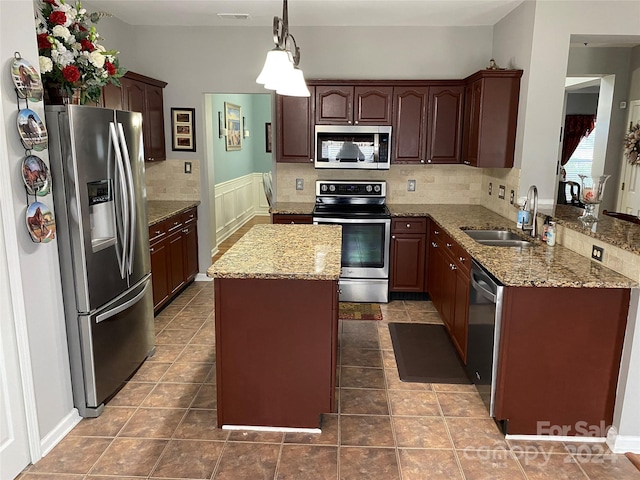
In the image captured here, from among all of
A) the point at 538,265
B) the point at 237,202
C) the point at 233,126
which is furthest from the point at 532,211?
the point at 237,202

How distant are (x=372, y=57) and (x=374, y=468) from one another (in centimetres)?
404

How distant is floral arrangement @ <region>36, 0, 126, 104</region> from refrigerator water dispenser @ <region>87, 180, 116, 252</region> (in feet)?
1.73

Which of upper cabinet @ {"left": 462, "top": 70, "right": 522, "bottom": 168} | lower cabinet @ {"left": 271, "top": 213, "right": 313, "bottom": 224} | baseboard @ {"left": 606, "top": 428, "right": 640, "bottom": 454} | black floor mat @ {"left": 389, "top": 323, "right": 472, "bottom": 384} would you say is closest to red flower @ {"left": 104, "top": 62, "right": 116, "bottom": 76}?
lower cabinet @ {"left": 271, "top": 213, "right": 313, "bottom": 224}

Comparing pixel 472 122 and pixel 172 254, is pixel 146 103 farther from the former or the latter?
pixel 472 122

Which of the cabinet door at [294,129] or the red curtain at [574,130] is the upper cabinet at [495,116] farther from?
the red curtain at [574,130]

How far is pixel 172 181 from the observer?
212 inches

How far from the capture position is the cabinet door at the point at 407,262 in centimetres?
473

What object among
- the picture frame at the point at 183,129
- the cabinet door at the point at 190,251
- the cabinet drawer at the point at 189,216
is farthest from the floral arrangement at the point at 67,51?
the picture frame at the point at 183,129

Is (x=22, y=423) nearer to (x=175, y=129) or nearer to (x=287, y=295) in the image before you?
(x=287, y=295)

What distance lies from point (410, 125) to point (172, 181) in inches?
107

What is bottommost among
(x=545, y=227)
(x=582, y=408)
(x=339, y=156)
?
(x=582, y=408)

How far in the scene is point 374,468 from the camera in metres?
2.35

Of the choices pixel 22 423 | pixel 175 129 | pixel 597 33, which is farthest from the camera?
pixel 175 129

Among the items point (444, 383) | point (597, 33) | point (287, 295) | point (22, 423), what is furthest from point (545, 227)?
point (22, 423)
